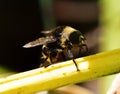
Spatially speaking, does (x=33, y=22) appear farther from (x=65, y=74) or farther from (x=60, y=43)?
(x=65, y=74)

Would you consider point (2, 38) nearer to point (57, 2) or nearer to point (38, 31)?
point (38, 31)

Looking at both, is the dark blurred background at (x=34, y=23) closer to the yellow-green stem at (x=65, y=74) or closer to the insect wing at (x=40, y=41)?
the insect wing at (x=40, y=41)

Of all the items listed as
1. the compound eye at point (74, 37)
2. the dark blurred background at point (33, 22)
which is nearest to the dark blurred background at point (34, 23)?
the dark blurred background at point (33, 22)

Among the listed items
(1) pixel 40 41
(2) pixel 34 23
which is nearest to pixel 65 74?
(1) pixel 40 41

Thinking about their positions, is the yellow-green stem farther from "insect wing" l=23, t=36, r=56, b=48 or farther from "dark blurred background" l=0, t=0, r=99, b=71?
"dark blurred background" l=0, t=0, r=99, b=71

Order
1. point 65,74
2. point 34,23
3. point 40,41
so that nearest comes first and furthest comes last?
point 65,74 → point 40,41 → point 34,23

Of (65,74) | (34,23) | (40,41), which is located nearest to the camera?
(65,74)

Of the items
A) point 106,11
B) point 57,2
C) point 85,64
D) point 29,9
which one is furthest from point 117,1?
point 29,9
